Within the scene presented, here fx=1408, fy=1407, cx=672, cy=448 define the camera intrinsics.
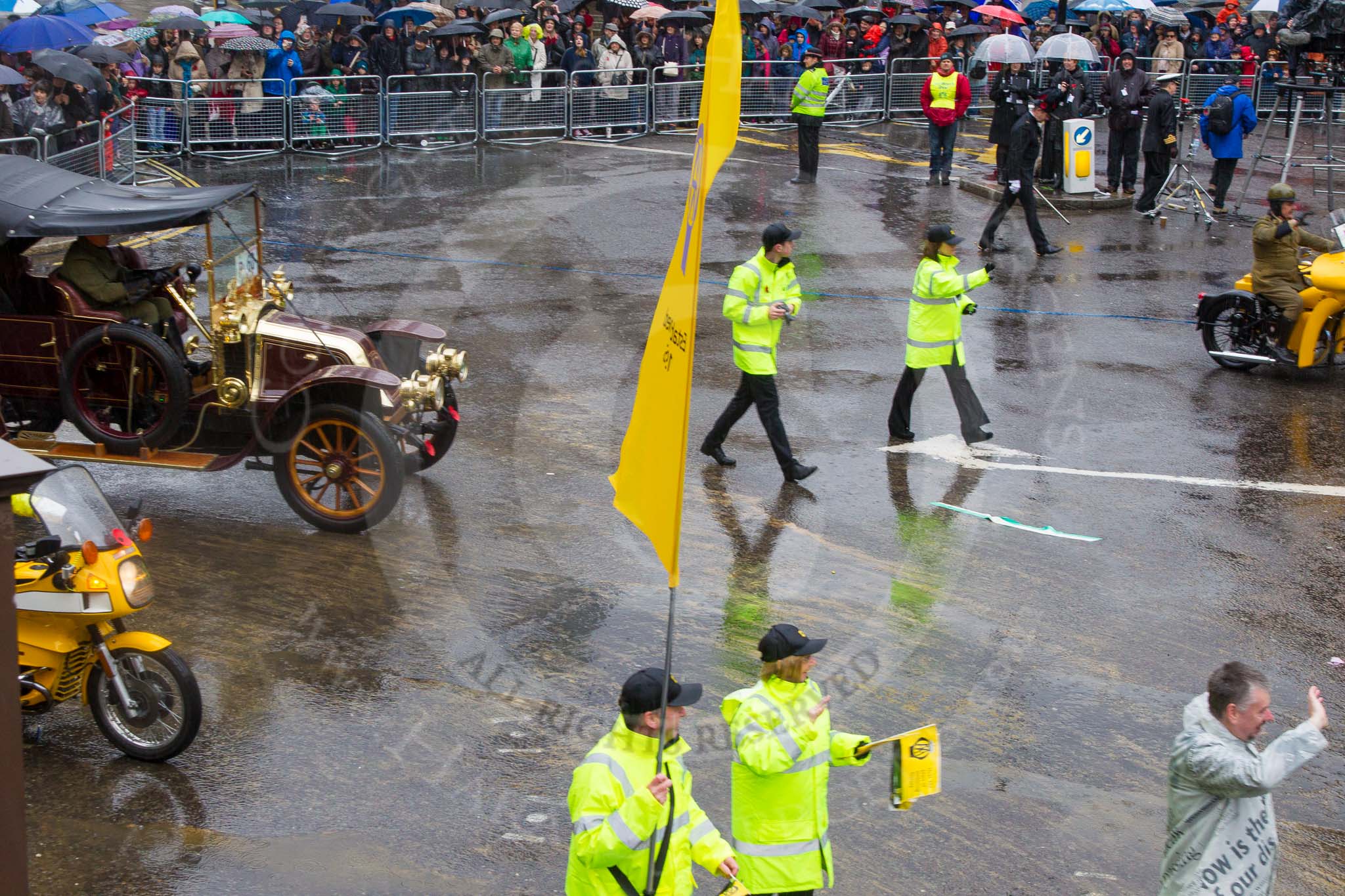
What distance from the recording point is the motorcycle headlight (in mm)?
6559

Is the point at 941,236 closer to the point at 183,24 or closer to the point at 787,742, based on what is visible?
the point at 787,742

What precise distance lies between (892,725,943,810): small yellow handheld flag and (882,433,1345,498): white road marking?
581 cm

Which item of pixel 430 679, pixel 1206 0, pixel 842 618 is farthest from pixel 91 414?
pixel 1206 0

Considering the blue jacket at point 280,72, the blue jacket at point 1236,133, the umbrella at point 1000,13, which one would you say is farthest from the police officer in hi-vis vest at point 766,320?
the umbrella at point 1000,13

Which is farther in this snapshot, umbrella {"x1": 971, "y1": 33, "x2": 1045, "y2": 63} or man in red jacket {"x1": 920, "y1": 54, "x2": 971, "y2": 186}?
umbrella {"x1": 971, "y1": 33, "x2": 1045, "y2": 63}

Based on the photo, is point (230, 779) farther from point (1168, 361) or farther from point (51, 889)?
point (1168, 361)

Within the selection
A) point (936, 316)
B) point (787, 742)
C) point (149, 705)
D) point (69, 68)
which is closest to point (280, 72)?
point (69, 68)

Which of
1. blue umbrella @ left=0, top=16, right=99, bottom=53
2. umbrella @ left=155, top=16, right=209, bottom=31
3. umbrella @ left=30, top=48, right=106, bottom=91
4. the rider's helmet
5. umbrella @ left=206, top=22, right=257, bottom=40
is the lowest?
the rider's helmet

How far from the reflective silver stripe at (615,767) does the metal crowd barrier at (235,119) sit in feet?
61.5

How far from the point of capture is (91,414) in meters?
9.41

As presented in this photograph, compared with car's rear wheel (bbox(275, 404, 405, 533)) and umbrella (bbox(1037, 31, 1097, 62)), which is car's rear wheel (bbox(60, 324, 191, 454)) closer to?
car's rear wheel (bbox(275, 404, 405, 533))

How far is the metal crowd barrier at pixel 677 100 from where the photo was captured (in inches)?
970

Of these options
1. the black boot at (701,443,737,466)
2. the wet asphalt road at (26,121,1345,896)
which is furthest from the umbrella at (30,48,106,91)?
the black boot at (701,443,737,466)

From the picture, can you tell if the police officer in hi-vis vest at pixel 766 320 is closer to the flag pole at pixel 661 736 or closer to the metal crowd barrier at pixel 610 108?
the flag pole at pixel 661 736
